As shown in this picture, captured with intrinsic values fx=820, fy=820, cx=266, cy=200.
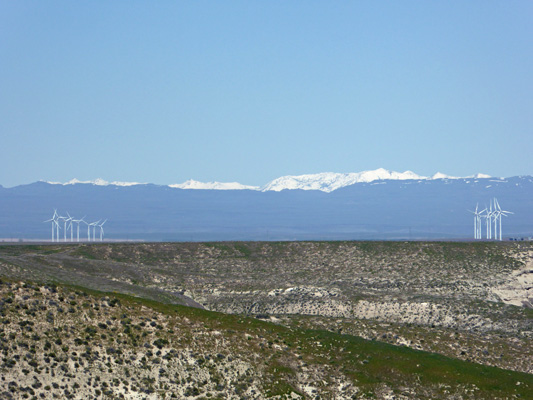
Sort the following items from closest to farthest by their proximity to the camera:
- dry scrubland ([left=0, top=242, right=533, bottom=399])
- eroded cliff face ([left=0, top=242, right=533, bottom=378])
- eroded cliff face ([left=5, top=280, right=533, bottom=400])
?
eroded cliff face ([left=5, top=280, right=533, bottom=400]), dry scrubland ([left=0, top=242, right=533, bottom=399]), eroded cliff face ([left=0, top=242, right=533, bottom=378])

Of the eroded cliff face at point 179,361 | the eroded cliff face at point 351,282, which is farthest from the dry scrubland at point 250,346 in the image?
the eroded cliff face at point 351,282

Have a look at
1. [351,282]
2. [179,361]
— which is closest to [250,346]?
[179,361]

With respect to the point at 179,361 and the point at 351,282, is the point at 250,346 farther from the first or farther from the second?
the point at 351,282

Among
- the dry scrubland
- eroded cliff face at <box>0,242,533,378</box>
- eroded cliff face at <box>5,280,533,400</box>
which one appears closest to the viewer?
eroded cliff face at <box>5,280,533,400</box>

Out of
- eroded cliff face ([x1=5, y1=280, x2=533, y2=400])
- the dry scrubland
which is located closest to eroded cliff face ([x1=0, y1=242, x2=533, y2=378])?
the dry scrubland

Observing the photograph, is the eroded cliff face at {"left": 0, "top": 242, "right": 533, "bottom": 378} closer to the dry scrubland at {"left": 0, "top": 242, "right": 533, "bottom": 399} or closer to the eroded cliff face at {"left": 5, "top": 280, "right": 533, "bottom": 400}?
the dry scrubland at {"left": 0, "top": 242, "right": 533, "bottom": 399}

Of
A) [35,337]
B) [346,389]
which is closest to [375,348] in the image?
[346,389]

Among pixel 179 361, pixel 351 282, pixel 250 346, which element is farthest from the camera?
pixel 351 282

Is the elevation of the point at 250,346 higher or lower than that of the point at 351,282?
higher

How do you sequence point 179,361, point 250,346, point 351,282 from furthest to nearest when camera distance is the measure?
1. point 351,282
2. point 250,346
3. point 179,361

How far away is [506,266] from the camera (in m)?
152

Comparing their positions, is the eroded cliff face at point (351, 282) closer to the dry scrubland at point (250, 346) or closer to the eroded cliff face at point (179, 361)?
the dry scrubland at point (250, 346)

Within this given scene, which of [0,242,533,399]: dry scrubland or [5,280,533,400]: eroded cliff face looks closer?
[5,280,533,400]: eroded cliff face

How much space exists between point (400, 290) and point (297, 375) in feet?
239
